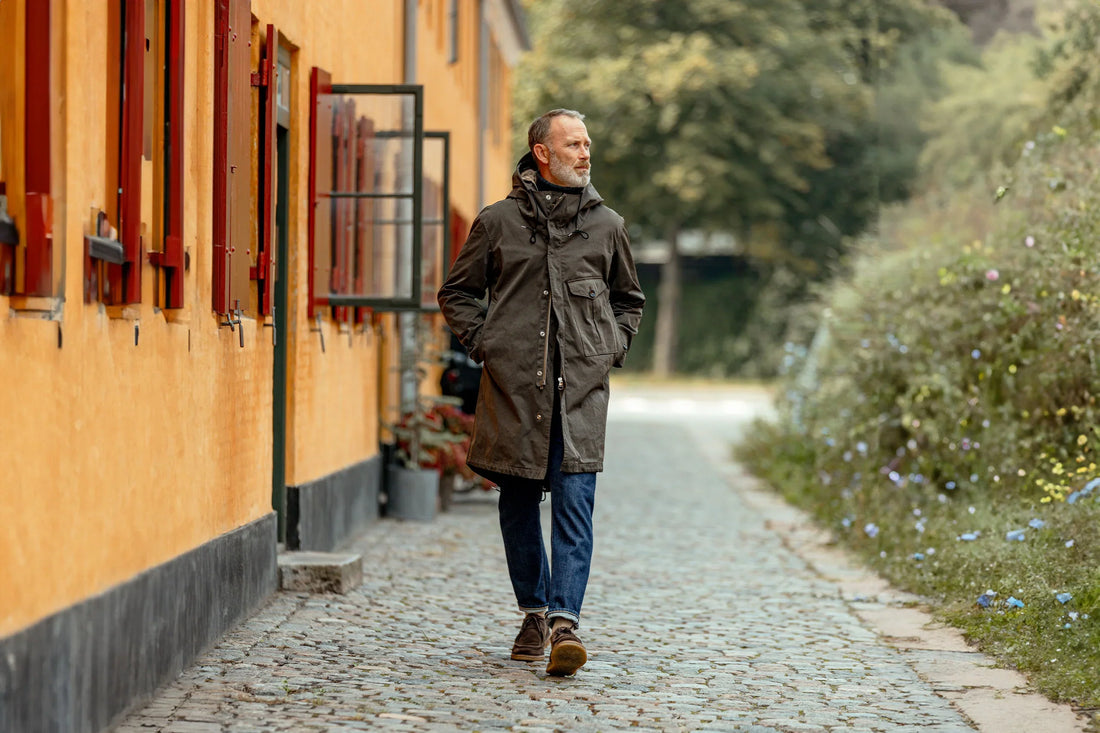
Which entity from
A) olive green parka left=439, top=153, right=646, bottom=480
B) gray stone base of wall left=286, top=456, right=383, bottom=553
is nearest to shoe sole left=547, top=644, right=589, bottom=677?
olive green parka left=439, top=153, right=646, bottom=480

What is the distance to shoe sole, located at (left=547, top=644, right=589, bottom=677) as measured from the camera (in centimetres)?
583

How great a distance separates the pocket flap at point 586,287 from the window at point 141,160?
1.35 m

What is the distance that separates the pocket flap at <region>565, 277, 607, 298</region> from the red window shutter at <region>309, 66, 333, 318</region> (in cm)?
335

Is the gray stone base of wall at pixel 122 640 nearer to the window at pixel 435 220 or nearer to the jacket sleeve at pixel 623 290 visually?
the jacket sleeve at pixel 623 290

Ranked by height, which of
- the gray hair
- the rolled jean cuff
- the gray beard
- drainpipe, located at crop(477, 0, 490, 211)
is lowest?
the rolled jean cuff

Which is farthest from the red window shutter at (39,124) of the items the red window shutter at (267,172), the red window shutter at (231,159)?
the red window shutter at (267,172)

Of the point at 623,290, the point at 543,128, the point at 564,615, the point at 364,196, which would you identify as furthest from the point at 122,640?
the point at 364,196

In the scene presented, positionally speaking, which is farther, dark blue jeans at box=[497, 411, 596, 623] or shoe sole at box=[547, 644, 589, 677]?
dark blue jeans at box=[497, 411, 596, 623]

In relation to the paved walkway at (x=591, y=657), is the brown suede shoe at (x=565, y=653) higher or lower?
higher

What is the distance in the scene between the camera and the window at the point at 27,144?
4.30 m

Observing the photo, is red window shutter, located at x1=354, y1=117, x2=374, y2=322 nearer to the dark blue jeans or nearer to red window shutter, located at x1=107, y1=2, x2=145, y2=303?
the dark blue jeans

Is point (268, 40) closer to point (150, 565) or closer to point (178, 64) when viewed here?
point (178, 64)

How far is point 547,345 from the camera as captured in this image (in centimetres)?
605

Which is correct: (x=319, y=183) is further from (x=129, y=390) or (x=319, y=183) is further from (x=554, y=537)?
(x=129, y=390)
